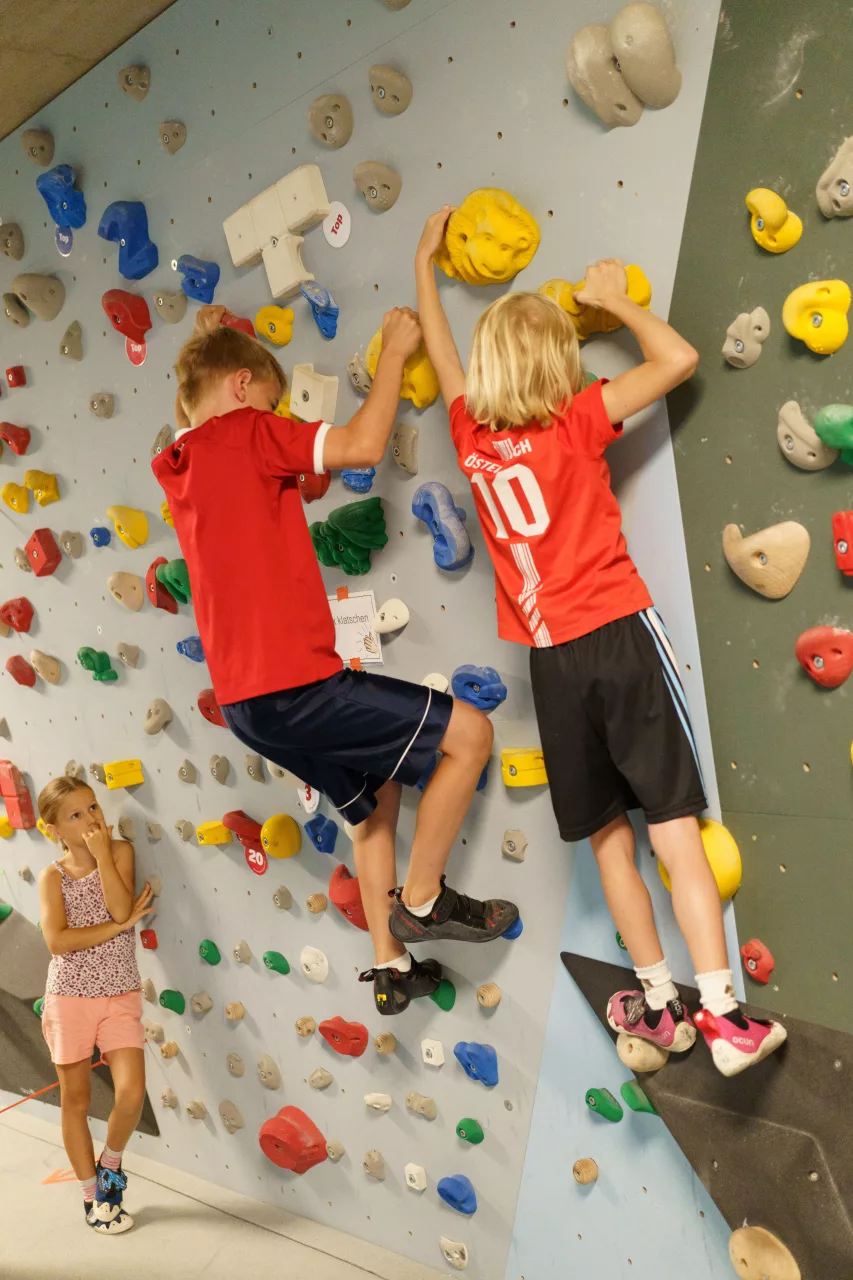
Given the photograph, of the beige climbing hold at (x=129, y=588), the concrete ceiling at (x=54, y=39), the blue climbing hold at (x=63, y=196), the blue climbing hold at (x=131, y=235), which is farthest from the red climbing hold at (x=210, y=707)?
the concrete ceiling at (x=54, y=39)

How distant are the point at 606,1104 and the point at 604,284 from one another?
1.55 m

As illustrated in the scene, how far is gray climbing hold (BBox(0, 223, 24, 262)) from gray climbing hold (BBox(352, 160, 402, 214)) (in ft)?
4.65

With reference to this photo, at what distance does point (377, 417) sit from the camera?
2.03 meters

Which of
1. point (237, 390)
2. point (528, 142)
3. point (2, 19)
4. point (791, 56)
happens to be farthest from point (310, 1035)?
point (2, 19)

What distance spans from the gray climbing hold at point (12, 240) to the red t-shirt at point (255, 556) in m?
1.44

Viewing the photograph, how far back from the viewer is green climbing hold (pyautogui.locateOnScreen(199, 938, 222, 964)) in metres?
3.04

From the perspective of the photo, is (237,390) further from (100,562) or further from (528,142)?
(100,562)

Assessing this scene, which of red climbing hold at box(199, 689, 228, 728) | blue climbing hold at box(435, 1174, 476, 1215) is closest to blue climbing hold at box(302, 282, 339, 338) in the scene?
red climbing hold at box(199, 689, 228, 728)

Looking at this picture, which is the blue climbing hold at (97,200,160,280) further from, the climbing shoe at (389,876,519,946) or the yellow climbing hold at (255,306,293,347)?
the climbing shoe at (389,876,519,946)

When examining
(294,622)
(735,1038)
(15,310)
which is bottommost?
(735,1038)

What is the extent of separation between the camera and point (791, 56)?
164 centimetres

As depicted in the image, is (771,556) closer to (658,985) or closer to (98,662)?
(658,985)

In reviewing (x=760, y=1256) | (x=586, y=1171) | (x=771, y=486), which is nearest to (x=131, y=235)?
(x=771, y=486)

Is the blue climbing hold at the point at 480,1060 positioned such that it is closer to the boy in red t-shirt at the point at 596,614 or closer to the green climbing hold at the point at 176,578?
the boy in red t-shirt at the point at 596,614
